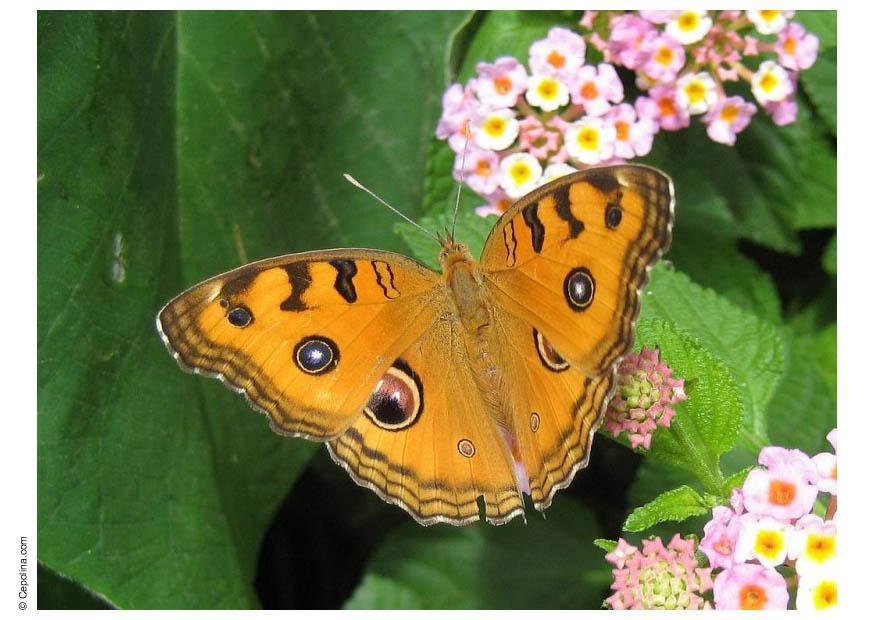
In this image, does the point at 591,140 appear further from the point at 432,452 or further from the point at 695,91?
the point at 432,452

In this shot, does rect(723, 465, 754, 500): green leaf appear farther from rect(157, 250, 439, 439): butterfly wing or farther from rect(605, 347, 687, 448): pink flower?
rect(157, 250, 439, 439): butterfly wing

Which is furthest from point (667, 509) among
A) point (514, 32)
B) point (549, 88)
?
point (514, 32)

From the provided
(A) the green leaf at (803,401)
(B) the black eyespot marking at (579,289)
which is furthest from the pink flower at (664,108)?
(B) the black eyespot marking at (579,289)

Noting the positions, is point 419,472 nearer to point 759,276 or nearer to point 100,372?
point 100,372

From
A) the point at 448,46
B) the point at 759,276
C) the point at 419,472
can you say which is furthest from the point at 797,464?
the point at 448,46

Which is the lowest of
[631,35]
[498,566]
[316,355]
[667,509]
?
[498,566]
